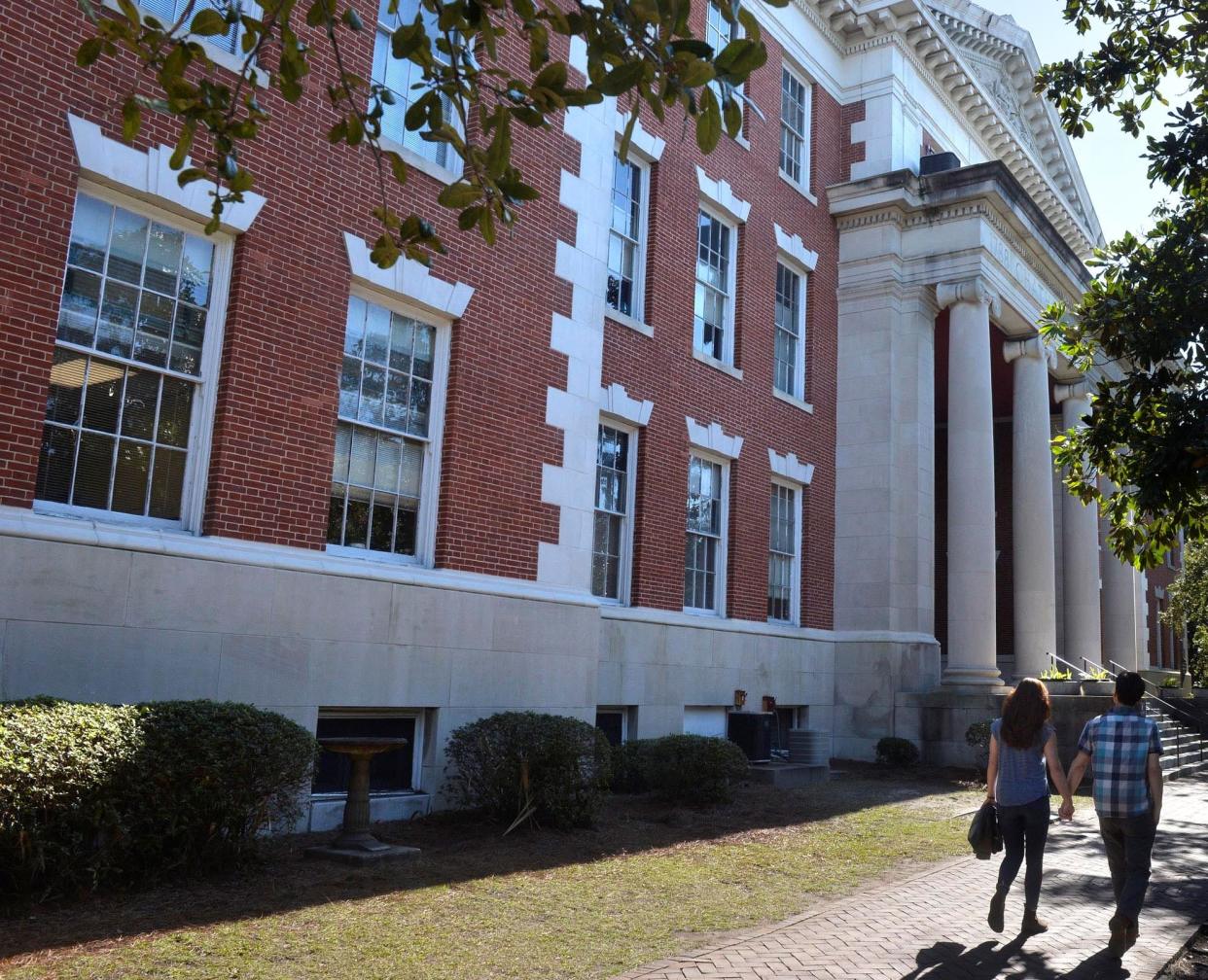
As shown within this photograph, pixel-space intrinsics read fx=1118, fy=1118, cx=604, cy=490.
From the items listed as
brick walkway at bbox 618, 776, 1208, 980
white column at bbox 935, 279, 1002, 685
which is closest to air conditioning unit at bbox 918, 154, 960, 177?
white column at bbox 935, 279, 1002, 685

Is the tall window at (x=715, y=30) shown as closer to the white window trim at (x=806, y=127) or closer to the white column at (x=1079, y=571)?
the white window trim at (x=806, y=127)

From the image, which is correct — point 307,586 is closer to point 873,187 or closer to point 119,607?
point 119,607

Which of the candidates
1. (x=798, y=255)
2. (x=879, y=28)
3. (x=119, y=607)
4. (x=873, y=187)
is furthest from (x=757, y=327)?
(x=119, y=607)

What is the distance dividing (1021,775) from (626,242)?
11.2 meters

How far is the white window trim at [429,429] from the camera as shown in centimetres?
1159

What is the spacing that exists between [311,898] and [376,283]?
623 cm

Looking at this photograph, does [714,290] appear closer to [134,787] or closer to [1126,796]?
[1126,796]

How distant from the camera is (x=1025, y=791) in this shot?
758 cm

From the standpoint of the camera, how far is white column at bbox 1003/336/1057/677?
23125 millimetres

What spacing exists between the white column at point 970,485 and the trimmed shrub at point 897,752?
6.64 feet

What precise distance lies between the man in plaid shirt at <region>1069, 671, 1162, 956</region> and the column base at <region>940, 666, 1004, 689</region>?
13.1m

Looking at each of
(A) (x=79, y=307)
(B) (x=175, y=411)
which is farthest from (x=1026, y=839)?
(A) (x=79, y=307)

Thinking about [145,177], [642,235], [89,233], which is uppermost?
[642,235]

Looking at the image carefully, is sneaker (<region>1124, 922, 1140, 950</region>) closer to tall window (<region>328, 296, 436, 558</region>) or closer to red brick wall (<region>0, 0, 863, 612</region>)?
red brick wall (<region>0, 0, 863, 612</region>)
